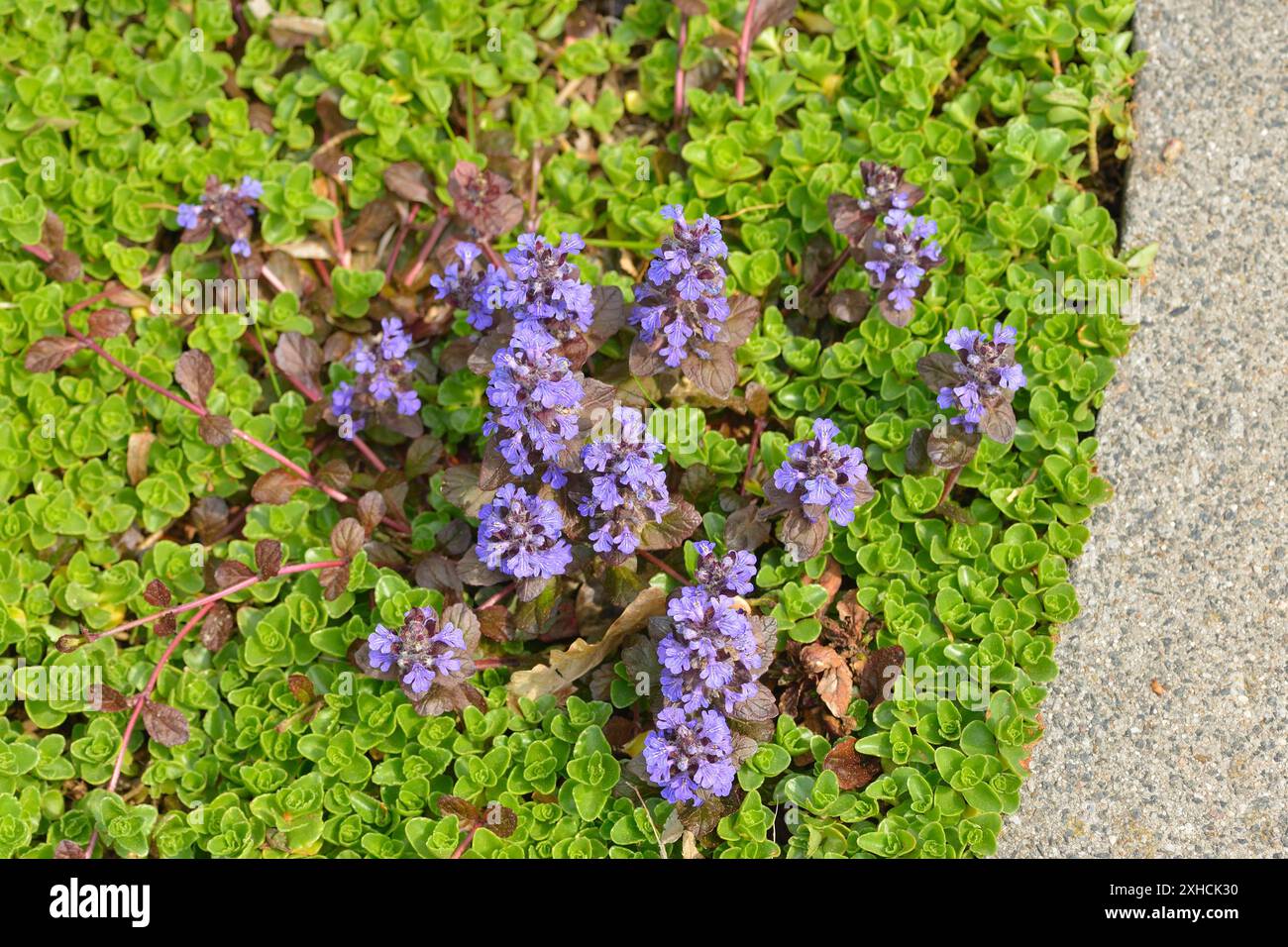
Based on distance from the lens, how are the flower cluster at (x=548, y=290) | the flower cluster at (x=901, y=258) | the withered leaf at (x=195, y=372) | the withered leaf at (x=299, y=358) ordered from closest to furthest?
the flower cluster at (x=548, y=290) < the flower cluster at (x=901, y=258) < the withered leaf at (x=195, y=372) < the withered leaf at (x=299, y=358)

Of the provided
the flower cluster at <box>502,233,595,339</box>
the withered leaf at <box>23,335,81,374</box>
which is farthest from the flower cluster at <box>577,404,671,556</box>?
the withered leaf at <box>23,335,81,374</box>

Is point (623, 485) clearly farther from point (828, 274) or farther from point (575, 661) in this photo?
point (828, 274)

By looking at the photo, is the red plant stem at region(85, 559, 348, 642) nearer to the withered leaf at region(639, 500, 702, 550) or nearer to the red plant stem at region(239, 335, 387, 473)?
the red plant stem at region(239, 335, 387, 473)

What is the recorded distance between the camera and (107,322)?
4.57 m

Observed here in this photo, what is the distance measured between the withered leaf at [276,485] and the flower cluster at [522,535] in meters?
0.95

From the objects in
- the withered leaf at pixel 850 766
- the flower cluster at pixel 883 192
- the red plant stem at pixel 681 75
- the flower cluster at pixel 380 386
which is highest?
the red plant stem at pixel 681 75

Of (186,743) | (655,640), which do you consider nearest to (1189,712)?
(655,640)

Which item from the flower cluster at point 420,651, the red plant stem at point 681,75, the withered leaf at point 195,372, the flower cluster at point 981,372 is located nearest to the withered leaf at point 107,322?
the withered leaf at point 195,372

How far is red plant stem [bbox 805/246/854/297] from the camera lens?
4473mm

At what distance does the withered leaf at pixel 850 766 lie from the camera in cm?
387

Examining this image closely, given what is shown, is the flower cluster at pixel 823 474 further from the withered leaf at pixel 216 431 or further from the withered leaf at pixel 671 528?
the withered leaf at pixel 216 431

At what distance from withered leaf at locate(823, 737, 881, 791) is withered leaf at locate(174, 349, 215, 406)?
250 centimetres

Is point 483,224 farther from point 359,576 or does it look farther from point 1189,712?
point 1189,712

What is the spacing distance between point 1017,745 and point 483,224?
8.39ft
